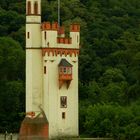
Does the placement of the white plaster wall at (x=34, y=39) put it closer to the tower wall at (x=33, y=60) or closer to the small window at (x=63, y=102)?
the tower wall at (x=33, y=60)

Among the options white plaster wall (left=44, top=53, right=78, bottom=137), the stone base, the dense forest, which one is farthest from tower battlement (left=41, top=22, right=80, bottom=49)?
the stone base

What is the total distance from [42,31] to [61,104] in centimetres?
609

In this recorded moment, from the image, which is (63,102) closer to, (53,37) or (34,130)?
(53,37)

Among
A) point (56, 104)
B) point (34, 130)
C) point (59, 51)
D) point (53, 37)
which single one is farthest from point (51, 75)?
point (34, 130)

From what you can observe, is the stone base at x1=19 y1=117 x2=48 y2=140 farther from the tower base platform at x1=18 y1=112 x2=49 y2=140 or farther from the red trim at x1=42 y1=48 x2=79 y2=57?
the red trim at x1=42 y1=48 x2=79 y2=57

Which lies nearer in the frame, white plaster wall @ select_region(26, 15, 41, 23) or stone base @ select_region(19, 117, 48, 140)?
stone base @ select_region(19, 117, 48, 140)

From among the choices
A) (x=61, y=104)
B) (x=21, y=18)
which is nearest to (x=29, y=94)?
(x=61, y=104)

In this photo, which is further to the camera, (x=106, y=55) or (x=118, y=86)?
(x=106, y=55)

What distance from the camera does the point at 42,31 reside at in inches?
3538

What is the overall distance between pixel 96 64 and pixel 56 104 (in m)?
29.4

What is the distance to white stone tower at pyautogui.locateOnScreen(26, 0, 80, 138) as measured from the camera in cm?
8931

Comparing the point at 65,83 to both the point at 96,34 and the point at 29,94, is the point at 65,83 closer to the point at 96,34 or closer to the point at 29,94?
the point at 29,94

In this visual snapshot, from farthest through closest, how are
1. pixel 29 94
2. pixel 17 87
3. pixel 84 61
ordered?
1. pixel 84 61
2. pixel 17 87
3. pixel 29 94

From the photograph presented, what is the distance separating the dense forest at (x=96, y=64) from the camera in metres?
89.8
